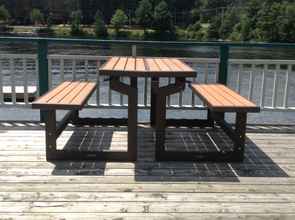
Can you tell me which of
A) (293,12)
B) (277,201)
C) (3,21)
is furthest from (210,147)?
(3,21)

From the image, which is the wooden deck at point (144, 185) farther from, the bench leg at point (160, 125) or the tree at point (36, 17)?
the tree at point (36, 17)

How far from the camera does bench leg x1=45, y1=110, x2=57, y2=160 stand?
348 centimetres

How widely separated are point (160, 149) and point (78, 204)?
44.7 inches

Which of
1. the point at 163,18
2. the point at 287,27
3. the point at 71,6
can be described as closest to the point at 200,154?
the point at 287,27

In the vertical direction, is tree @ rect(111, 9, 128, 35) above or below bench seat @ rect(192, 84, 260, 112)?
above

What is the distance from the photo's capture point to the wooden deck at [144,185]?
8.57 feet

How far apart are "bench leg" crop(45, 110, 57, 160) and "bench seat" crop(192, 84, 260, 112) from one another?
1.35m

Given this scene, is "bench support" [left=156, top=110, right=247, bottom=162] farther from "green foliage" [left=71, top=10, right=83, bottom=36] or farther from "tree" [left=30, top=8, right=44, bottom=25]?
"tree" [left=30, top=8, right=44, bottom=25]

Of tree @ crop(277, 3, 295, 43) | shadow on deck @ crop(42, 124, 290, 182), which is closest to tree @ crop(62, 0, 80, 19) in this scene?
tree @ crop(277, 3, 295, 43)

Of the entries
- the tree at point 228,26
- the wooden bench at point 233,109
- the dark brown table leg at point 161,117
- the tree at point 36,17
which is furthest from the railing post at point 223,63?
the tree at point 36,17

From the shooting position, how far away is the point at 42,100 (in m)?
3.48

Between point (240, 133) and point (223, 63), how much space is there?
5.24 ft

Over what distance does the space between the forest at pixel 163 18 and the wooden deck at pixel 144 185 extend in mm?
45650

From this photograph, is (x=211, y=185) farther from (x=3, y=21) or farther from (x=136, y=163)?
(x=3, y=21)
